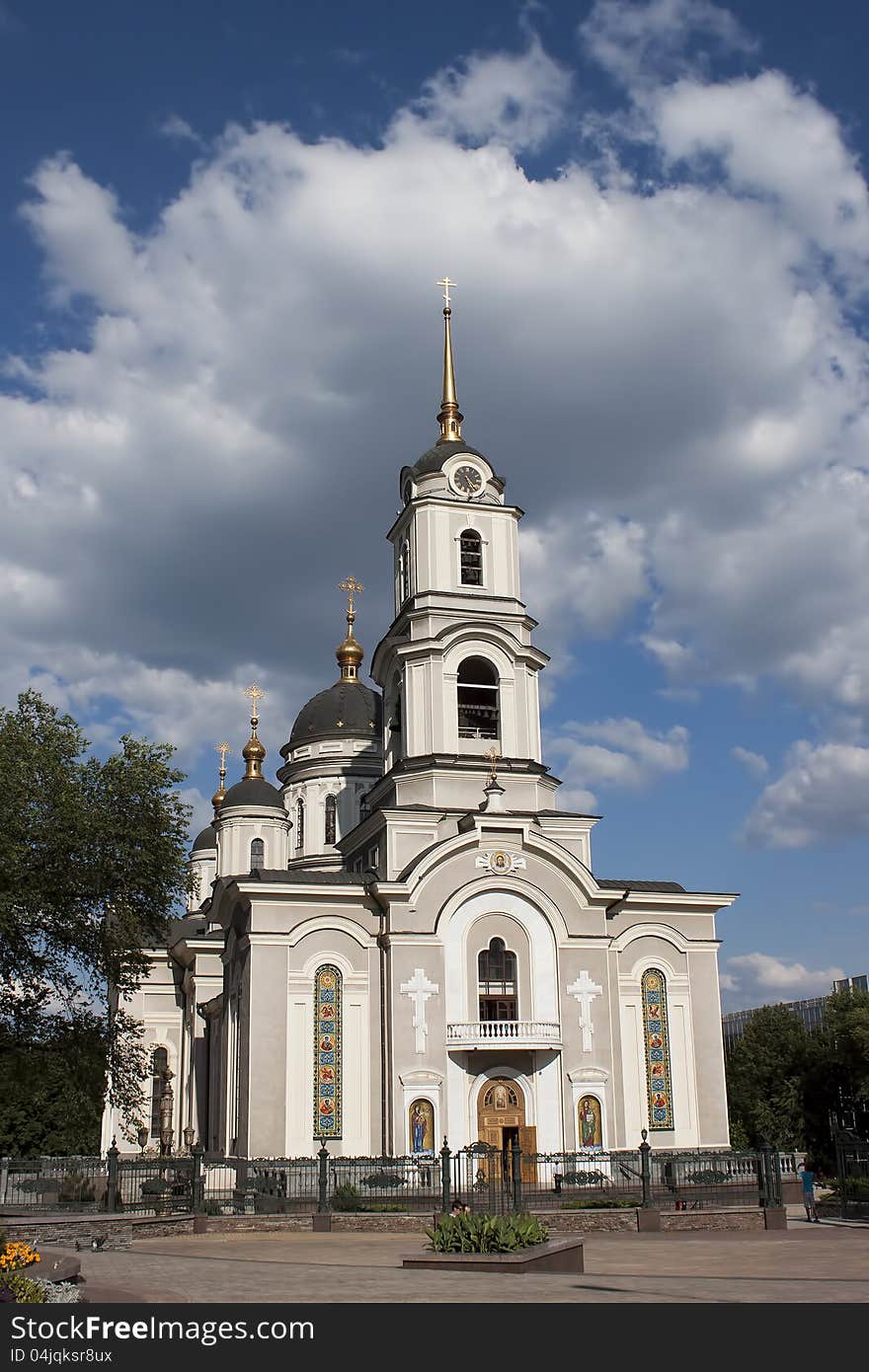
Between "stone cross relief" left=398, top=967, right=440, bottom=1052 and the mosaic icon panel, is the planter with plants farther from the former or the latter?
the mosaic icon panel

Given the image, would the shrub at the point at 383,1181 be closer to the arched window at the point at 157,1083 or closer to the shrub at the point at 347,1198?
the shrub at the point at 347,1198

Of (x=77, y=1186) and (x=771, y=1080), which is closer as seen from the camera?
(x=77, y=1186)

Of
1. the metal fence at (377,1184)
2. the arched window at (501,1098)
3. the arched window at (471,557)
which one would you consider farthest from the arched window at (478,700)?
the metal fence at (377,1184)

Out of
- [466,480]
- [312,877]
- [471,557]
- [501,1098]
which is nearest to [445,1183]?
[501,1098]

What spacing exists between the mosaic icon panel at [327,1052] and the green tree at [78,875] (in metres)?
4.42

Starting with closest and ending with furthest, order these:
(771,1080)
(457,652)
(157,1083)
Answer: (457,652), (157,1083), (771,1080)

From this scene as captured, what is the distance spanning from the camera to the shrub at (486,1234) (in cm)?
1443

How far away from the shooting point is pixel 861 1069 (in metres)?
42.3

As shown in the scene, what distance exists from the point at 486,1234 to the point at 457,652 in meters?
21.1

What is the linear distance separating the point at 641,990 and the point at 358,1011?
7509 mm

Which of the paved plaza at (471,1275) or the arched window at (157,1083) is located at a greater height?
the arched window at (157,1083)

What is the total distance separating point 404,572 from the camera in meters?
37.2

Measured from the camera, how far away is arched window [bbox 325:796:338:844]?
47219mm

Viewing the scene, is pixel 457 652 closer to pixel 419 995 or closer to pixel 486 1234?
pixel 419 995
